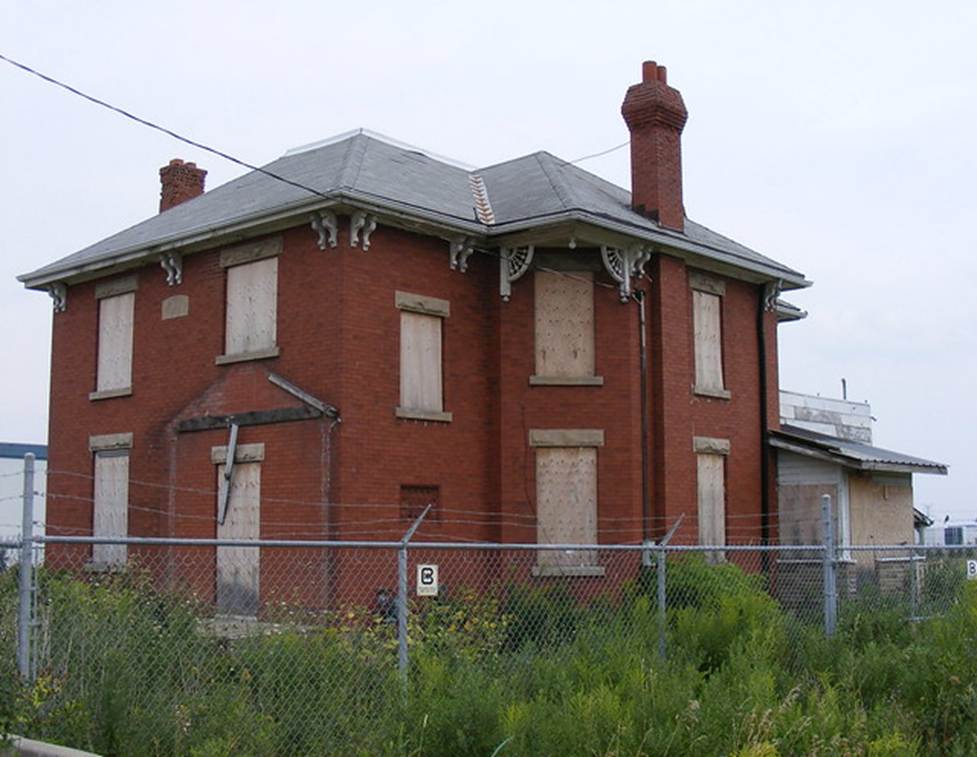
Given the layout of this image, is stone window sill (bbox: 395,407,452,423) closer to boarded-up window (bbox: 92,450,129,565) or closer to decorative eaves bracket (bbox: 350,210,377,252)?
decorative eaves bracket (bbox: 350,210,377,252)

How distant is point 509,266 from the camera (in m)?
19.3

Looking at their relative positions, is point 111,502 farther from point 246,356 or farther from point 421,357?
point 421,357

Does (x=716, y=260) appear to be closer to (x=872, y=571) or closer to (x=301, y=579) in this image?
(x=872, y=571)

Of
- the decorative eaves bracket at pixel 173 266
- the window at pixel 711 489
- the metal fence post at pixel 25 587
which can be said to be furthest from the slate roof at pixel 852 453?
the metal fence post at pixel 25 587

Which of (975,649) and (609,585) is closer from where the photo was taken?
(975,649)

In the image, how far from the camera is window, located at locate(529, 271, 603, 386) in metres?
19.3

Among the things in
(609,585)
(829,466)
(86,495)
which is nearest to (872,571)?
(829,466)

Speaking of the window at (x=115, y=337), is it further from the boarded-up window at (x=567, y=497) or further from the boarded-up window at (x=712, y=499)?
the boarded-up window at (x=712, y=499)

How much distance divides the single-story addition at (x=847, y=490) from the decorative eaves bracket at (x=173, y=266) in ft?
36.2

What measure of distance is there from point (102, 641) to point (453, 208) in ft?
38.2

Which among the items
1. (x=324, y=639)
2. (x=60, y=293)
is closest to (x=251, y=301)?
(x=60, y=293)

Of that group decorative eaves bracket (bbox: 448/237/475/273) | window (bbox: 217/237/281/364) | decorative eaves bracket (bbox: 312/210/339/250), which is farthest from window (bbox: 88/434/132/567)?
decorative eaves bracket (bbox: 448/237/475/273)

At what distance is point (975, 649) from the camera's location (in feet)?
33.0

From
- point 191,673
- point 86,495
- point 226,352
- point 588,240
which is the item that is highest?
point 588,240
